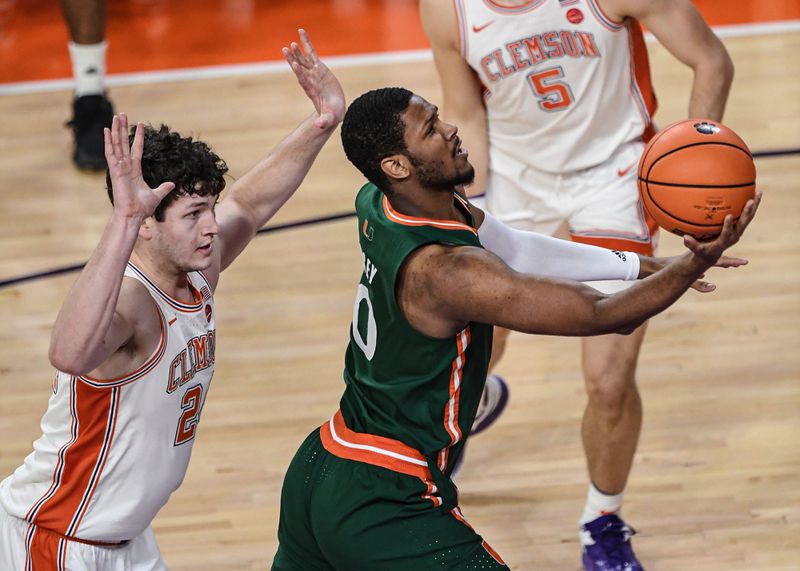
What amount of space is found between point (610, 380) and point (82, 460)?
183 cm

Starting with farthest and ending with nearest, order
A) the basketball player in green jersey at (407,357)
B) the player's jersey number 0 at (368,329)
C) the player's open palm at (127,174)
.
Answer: the player's jersey number 0 at (368,329) → the basketball player in green jersey at (407,357) → the player's open palm at (127,174)

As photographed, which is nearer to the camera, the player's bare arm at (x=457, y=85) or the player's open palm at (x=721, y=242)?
the player's open palm at (x=721, y=242)

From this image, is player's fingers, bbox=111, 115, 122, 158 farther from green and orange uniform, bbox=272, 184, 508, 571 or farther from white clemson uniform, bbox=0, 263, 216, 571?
green and orange uniform, bbox=272, 184, 508, 571

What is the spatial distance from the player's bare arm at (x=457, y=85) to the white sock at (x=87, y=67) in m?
3.54

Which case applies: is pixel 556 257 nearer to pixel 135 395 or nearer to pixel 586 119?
pixel 586 119

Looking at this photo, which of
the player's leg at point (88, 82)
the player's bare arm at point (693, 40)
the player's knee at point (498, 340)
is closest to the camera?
the player's bare arm at point (693, 40)

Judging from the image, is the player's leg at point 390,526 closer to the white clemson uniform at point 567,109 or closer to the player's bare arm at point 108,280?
the player's bare arm at point 108,280

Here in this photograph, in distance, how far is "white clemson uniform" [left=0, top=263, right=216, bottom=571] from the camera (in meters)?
3.34

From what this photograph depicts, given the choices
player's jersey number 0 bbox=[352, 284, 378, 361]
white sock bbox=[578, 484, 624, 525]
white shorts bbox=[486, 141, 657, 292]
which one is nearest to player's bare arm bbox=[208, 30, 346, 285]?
player's jersey number 0 bbox=[352, 284, 378, 361]

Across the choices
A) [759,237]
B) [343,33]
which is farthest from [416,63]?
[759,237]

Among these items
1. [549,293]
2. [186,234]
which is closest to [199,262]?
[186,234]

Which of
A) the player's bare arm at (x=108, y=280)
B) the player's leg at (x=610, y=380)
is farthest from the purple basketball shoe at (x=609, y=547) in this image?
the player's bare arm at (x=108, y=280)

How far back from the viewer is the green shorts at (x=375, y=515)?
132 inches

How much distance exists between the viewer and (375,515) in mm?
3402
